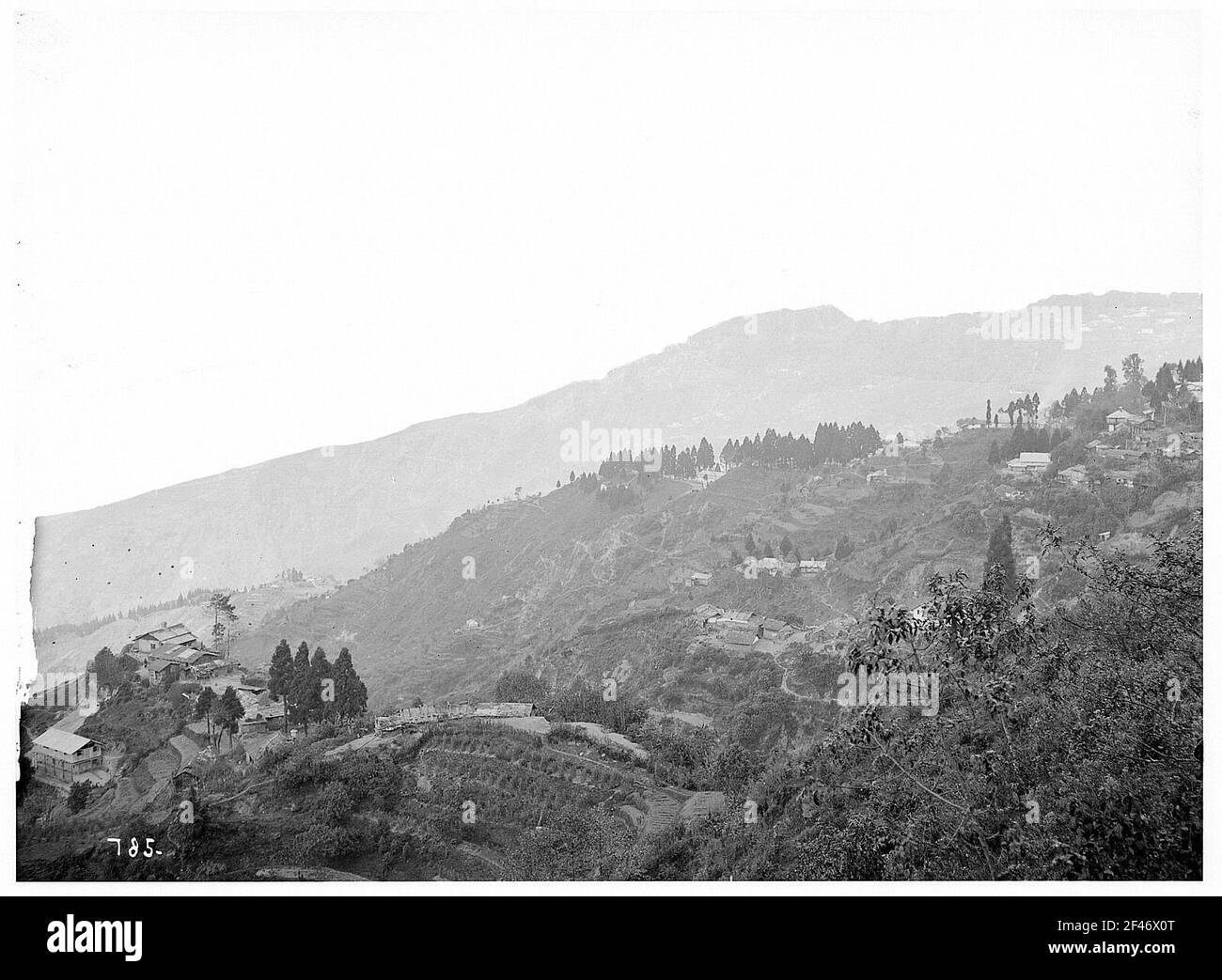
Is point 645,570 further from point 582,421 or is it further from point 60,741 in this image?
point 60,741

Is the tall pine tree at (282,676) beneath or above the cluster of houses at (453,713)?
above

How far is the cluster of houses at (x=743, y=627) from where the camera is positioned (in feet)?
26.3

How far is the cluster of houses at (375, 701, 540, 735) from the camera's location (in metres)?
7.49

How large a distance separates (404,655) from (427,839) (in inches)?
90.6

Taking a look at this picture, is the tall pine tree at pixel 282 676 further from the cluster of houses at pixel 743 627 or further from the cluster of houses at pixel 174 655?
the cluster of houses at pixel 743 627

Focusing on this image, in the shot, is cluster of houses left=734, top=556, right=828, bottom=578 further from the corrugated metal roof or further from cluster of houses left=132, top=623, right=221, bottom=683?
the corrugated metal roof

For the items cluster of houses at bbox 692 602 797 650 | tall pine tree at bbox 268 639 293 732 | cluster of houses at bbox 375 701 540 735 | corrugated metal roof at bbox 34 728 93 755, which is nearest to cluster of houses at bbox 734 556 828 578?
cluster of houses at bbox 692 602 797 650

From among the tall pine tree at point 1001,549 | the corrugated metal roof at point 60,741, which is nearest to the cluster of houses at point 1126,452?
the tall pine tree at point 1001,549

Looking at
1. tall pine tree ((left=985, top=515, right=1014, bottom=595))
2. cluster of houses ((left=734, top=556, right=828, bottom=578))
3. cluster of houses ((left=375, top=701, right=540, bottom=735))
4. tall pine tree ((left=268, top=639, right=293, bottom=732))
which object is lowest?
cluster of houses ((left=375, top=701, right=540, bottom=735))

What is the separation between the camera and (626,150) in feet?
26.3

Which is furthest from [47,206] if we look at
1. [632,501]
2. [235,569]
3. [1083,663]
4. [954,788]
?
[1083,663]

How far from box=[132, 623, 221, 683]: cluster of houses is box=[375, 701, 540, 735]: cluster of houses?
1811mm

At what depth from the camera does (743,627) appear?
320 inches

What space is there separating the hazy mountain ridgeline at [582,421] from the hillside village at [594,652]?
359 millimetres
